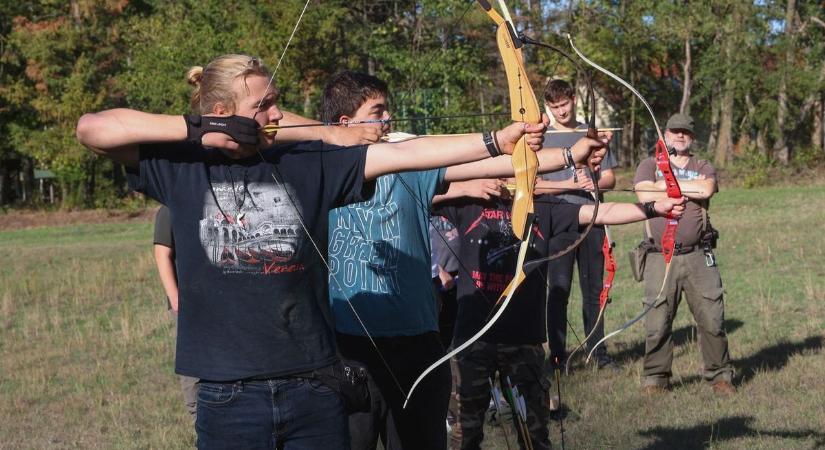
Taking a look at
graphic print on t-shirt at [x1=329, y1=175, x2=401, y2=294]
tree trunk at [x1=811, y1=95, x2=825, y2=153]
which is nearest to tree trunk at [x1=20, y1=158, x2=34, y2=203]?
tree trunk at [x1=811, y1=95, x2=825, y2=153]

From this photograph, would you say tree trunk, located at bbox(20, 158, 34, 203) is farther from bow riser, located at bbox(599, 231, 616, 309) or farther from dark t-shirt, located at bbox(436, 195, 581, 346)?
dark t-shirt, located at bbox(436, 195, 581, 346)

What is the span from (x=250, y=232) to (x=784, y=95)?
35493 millimetres

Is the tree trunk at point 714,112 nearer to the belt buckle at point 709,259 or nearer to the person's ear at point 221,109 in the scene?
the belt buckle at point 709,259

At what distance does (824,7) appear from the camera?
39.1 metres

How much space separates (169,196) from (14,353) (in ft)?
23.5

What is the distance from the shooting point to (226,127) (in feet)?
9.70

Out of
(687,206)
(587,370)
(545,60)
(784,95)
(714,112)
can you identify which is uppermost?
(545,60)

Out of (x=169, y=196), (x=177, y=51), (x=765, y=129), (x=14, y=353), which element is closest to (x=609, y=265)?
(x=169, y=196)

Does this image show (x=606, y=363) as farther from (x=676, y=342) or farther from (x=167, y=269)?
(x=167, y=269)

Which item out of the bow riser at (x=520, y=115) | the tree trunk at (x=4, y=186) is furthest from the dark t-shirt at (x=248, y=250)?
the tree trunk at (x=4, y=186)

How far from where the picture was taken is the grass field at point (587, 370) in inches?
246

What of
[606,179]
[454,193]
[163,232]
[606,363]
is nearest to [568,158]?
[454,193]

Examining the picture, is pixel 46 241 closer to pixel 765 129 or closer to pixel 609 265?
pixel 609 265

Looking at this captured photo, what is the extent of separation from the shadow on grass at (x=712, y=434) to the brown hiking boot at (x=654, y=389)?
0.75m
